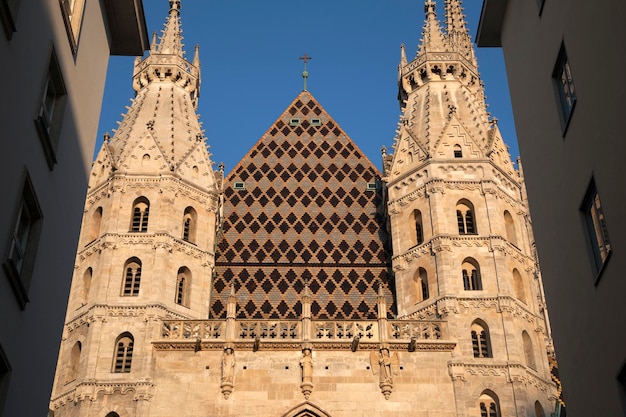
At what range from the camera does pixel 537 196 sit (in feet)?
39.6

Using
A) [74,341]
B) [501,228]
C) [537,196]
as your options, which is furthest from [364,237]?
[537,196]

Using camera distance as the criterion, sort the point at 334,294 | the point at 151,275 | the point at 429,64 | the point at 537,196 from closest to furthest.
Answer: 1. the point at 537,196
2. the point at 151,275
3. the point at 334,294
4. the point at 429,64

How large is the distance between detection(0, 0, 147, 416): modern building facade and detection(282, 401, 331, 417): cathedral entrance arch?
7.65 metres

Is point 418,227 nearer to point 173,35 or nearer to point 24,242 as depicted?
point 173,35

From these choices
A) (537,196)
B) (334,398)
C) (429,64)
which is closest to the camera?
(537,196)

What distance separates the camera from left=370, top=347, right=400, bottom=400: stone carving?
18969mm

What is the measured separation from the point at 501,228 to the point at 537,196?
9.78 m

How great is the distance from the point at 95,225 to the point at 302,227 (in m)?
5.04

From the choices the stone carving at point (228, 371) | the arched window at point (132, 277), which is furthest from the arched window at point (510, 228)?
the arched window at point (132, 277)

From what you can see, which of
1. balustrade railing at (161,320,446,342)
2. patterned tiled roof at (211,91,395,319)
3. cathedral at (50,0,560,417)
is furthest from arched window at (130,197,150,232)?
balustrade railing at (161,320,446,342)

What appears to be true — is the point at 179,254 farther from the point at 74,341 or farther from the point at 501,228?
the point at 501,228

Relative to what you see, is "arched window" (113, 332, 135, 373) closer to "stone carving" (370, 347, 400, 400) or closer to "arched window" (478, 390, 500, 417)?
"stone carving" (370, 347, 400, 400)

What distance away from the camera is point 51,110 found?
11258 mm

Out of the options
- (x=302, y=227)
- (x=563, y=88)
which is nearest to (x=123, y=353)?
(x=302, y=227)
